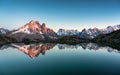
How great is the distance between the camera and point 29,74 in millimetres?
42656

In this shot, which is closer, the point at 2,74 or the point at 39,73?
the point at 2,74

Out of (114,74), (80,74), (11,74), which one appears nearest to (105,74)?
(114,74)

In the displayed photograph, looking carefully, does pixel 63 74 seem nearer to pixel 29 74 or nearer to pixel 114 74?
pixel 29 74

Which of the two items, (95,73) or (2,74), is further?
(95,73)

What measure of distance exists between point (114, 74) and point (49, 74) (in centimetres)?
1599

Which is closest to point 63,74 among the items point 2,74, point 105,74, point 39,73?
point 39,73

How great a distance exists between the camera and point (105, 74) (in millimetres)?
43594

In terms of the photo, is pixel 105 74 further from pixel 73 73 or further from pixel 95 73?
pixel 73 73

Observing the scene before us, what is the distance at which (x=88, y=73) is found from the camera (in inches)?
1767

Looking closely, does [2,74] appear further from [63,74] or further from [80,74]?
[80,74]

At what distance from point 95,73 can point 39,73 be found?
14187 mm

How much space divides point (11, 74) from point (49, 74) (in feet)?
29.9

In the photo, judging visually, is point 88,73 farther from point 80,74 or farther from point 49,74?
point 49,74

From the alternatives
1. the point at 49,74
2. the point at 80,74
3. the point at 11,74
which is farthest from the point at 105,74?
the point at 11,74
